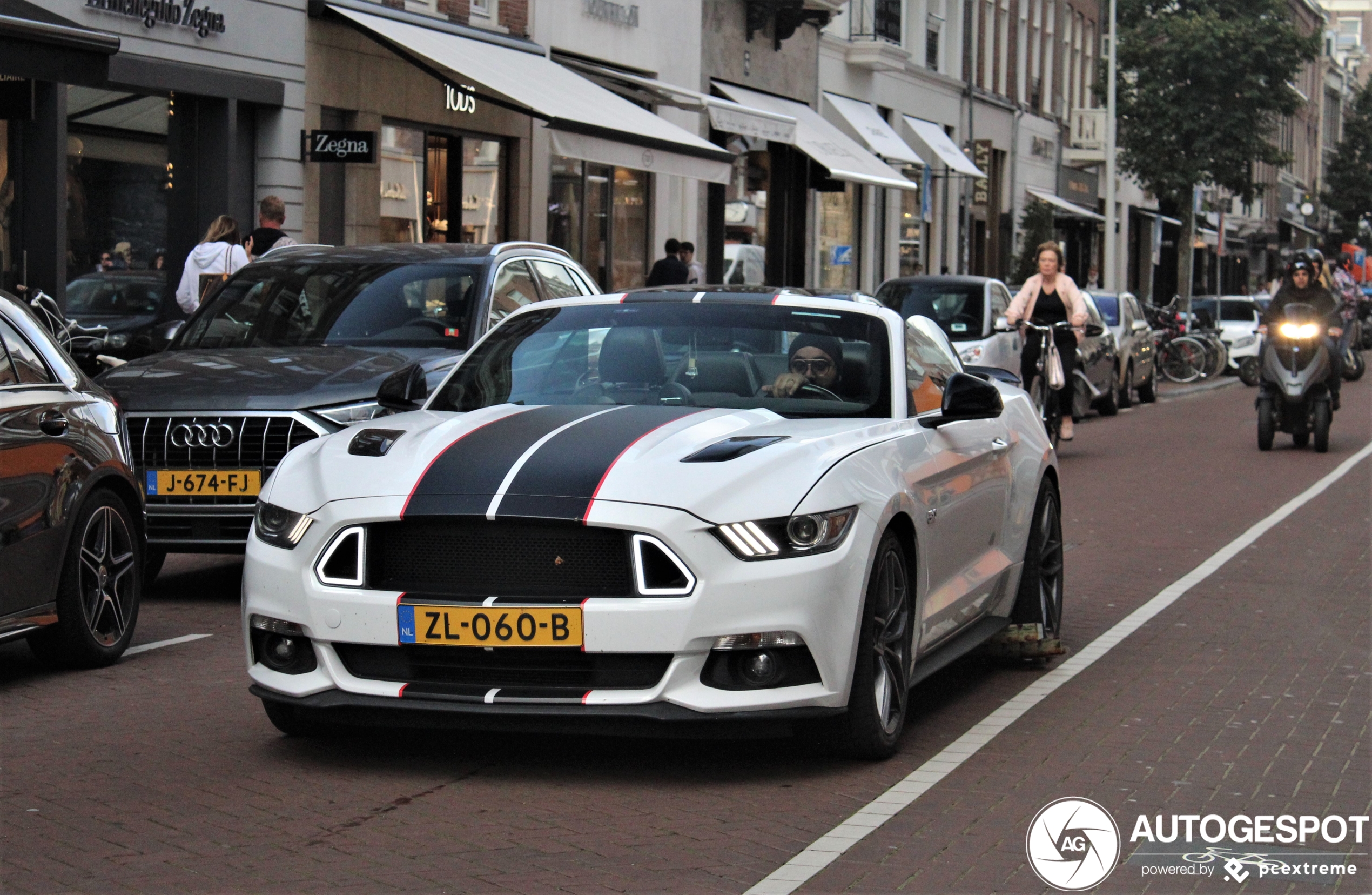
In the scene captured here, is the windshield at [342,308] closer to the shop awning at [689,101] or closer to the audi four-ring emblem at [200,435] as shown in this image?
the audi four-ring emblem at [200,435]

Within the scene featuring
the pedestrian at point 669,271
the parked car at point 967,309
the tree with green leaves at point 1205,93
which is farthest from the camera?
the tree with green leaves at point 1205,93

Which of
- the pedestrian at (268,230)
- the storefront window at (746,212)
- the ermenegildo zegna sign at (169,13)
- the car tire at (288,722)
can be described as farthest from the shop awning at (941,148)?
the car tire at (288,722)

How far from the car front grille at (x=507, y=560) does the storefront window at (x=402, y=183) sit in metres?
17.6

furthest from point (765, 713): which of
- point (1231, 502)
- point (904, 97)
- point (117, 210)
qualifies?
point (904, 97)

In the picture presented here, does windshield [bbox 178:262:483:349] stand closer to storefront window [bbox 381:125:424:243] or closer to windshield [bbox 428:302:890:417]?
windshield [bbox 428:302:890:417]

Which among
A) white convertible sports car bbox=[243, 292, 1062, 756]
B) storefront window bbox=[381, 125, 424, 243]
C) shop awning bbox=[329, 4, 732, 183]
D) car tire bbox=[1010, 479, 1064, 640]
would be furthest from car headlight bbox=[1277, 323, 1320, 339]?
white convertible sports car bbox=[243, 292, 1062, 756]

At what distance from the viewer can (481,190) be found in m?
25.8

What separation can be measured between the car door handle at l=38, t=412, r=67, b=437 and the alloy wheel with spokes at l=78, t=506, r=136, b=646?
0.38 metres

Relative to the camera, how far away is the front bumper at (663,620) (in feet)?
18.4

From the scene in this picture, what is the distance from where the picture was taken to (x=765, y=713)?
5.72 m

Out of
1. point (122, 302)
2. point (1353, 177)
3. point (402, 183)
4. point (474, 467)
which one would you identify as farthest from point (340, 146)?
point (1353, 177)

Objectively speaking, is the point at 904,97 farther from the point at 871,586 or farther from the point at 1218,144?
the point at 871,586

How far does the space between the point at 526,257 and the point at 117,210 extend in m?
8.68

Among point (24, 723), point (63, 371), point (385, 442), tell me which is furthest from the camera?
point (63, 371)
